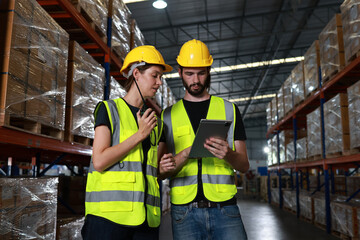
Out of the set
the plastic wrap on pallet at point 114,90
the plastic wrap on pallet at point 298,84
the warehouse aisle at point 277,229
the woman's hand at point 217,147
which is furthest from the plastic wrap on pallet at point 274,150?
the woman's hand at point 217,147

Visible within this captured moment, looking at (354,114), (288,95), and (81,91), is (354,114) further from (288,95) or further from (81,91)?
(288,95)

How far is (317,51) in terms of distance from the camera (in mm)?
7801

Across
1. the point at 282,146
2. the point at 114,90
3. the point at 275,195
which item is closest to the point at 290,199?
the point at 282,146

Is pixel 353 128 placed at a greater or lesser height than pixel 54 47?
lesser

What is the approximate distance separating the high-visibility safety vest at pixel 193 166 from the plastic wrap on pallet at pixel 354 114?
4.03 metres

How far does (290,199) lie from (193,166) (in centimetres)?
1022

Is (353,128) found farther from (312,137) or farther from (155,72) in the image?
(155,72)

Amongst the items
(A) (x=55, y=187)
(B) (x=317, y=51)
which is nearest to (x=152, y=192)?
(A) (x=55, y=187)

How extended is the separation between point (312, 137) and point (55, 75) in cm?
682

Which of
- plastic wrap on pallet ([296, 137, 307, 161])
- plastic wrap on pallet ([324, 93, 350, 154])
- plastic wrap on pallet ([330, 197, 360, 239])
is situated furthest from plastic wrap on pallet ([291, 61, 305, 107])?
plastic wrap on pallet ([330, 197, 360, 239])

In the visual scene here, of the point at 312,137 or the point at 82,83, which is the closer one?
the point at 82,83

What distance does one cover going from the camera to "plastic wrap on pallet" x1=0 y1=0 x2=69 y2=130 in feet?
8.99

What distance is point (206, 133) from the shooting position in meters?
1.95

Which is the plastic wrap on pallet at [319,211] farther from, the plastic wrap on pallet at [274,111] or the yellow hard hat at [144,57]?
the yellow hard hat at [144,57]
